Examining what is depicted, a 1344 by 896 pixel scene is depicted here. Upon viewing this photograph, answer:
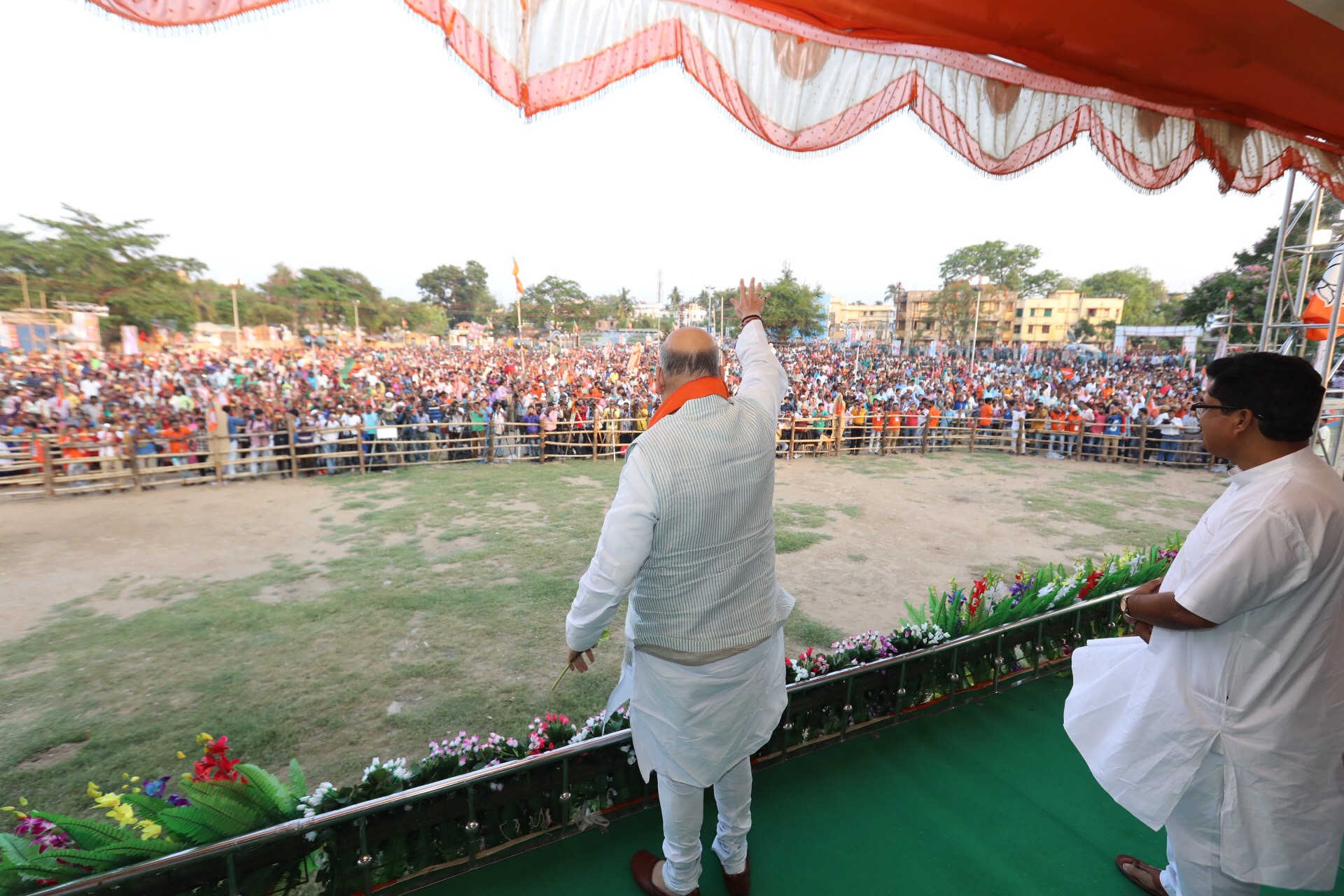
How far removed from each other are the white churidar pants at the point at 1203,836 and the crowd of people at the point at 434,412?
9.96 meters

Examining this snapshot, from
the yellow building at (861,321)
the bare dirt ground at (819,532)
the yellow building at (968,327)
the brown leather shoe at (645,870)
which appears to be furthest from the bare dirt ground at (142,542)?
the yellow building at (968,327)

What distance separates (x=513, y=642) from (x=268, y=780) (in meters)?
2.52

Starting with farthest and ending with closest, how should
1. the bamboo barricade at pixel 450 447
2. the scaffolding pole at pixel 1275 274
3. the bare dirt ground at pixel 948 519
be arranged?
the bamboo barricade at pixel 450 447, the bare dirt ground at pixel 948 519, the scaffolding pole at pixel 1275 274

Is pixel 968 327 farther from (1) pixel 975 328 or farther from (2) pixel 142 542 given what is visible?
(2) pixel 142 542

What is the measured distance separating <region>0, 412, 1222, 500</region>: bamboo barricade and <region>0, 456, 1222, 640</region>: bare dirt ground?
0.46 m

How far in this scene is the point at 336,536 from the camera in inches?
255

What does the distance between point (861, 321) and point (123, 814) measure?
4272 centimetres

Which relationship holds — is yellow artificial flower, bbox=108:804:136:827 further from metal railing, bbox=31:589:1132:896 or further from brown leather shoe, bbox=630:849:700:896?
brown leather shoe, bbox=630:849:700:896

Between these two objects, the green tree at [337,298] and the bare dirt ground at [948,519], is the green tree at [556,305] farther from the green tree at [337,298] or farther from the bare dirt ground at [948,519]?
the bare dirt ground at [948,519]

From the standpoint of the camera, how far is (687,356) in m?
→ 1.49

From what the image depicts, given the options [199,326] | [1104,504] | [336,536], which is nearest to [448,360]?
[199,326]

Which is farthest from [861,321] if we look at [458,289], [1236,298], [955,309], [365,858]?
[365,858]

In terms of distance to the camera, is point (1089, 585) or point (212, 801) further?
point (1089, 585)

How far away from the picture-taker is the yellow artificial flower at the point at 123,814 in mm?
1515
